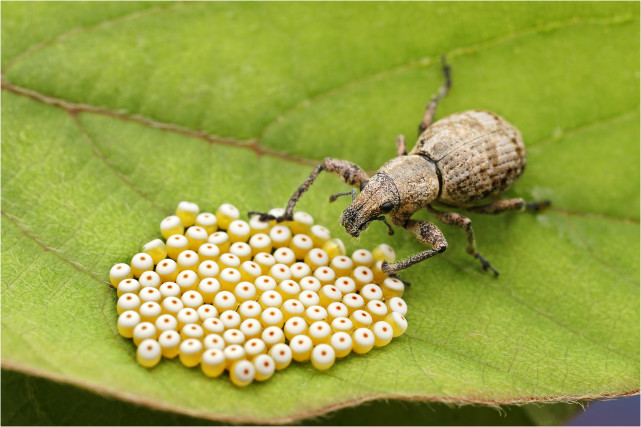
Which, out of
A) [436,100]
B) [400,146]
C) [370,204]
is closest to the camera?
[370,204]

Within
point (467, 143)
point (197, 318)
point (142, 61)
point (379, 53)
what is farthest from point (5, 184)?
point (467, 143)

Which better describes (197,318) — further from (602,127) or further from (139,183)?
(602,127)

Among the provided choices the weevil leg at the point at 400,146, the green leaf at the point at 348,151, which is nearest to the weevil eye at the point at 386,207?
the green leaf at the point at 348,151

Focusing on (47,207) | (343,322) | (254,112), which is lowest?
(47,207)

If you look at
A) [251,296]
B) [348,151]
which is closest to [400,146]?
[348,151]

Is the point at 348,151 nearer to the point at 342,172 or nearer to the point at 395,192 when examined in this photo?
the point at 342,172

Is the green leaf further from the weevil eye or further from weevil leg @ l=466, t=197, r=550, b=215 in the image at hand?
the weevil eye

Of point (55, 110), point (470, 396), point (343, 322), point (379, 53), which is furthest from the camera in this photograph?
point (379, 53)
